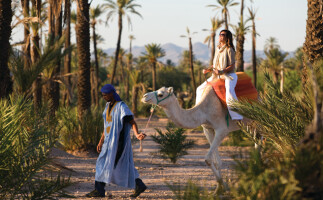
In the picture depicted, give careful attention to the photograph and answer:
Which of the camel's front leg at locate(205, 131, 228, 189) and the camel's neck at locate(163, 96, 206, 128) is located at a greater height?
the camel's neck at locate(163, 96, 206, 128)

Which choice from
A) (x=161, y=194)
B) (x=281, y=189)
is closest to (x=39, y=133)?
(x=161, y=194)

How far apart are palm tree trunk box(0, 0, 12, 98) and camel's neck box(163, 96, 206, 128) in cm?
436

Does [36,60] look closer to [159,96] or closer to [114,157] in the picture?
[159,96]

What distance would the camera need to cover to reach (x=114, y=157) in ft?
21.6

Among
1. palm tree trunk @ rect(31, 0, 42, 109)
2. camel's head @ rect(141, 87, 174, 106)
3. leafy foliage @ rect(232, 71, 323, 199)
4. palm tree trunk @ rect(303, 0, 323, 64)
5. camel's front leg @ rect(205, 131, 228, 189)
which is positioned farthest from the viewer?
palm tree trunk @ rect(31, 0, 42, 109)

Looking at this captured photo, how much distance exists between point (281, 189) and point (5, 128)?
361cm

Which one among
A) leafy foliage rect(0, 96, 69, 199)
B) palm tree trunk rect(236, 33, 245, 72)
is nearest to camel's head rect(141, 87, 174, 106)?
leafy foliage rect(0, 96, 69, 199)

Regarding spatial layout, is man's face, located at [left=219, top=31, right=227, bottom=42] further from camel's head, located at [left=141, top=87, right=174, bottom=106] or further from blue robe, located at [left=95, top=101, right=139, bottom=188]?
blue robe, located at [left=95, top=101, right=139, bottom=188]

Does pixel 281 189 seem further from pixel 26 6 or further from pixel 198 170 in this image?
pixel 26 6

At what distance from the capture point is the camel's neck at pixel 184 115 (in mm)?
7169

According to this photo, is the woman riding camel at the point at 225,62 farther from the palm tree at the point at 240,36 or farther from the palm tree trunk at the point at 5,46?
the palm tree at the point at 240,36

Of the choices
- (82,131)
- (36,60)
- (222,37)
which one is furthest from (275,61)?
(222,37)

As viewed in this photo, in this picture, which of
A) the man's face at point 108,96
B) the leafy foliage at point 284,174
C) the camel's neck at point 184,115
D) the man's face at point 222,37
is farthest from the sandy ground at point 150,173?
the man's face at point 222,37

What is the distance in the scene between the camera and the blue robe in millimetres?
6578
